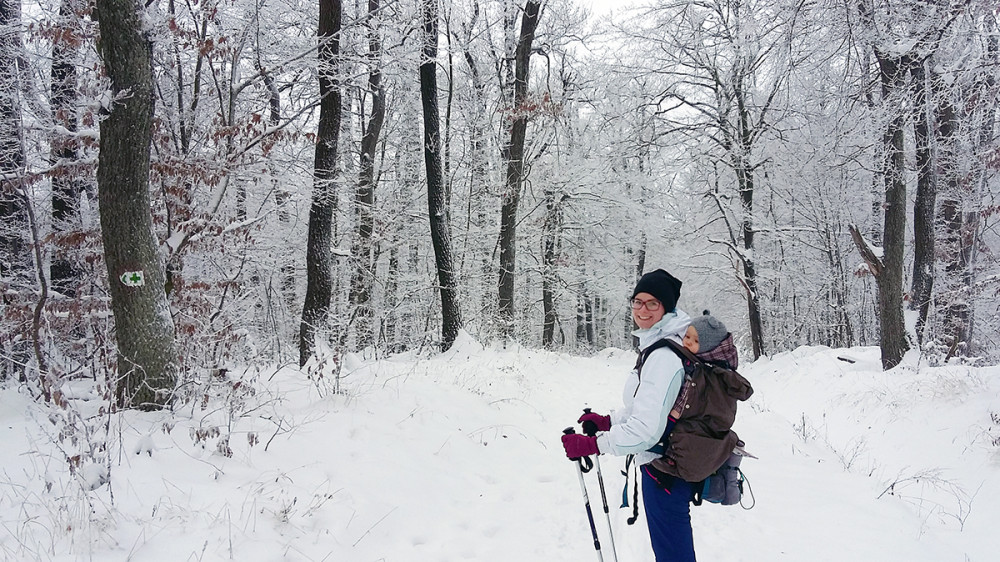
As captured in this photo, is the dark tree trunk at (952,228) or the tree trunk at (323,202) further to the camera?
the dark tree trunk at (952,228)

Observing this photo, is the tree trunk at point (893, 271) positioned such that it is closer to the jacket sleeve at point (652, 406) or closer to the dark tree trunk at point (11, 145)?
the jacket sleeve at point (652, 406)

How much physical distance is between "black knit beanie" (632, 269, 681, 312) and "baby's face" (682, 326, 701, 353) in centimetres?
18

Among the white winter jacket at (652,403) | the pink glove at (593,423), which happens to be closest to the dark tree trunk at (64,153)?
the pink glove at (593,423)

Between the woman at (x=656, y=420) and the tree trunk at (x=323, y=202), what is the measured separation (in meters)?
5.96

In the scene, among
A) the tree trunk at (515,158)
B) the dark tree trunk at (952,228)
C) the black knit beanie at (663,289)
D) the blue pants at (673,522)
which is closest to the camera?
the blue pants at (673,522)

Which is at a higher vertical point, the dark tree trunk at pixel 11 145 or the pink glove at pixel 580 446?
the dark tree trunk at pixel 11 145

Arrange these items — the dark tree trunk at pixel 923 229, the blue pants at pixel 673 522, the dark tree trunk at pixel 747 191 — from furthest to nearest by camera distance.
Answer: the dark tree trunk at pixel 747 191, the dark tree trunk at pixel 923 229, the blue pants at pixel 673 522

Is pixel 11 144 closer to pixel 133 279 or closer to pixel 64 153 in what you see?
pixel 64 153

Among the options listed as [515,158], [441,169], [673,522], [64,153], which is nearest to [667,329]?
[673,522]

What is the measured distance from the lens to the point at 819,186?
19.3m

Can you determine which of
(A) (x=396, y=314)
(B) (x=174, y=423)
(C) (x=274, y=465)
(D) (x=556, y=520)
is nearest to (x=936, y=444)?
(D) (x=556, y=520)

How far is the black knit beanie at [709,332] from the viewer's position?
283cm

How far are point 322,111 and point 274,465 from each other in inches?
246

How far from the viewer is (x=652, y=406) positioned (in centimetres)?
279
